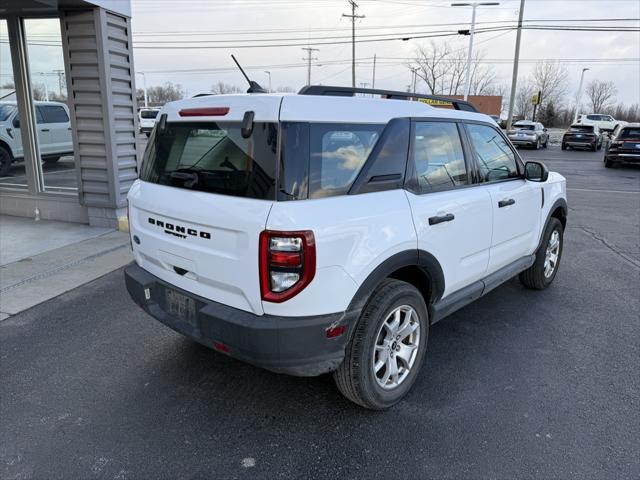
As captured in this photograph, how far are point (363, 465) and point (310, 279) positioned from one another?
1.05 meters

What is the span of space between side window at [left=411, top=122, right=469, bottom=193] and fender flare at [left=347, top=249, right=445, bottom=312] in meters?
0.45

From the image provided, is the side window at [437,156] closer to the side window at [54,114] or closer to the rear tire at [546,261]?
the rear tire at [546,261]

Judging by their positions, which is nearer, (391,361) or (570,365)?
(391,361)

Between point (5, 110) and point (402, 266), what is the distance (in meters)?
8.56

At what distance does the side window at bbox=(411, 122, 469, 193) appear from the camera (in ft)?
10.1

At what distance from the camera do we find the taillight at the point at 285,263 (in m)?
2.31

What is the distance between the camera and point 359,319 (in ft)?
8.91

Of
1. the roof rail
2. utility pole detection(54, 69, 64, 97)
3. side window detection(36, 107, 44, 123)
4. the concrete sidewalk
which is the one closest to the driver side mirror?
the roof rail

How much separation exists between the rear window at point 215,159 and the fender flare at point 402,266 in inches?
Result: 28.4

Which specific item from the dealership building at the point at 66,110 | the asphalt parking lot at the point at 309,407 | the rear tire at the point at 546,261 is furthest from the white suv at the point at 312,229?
the dealership building at the point at 66,110

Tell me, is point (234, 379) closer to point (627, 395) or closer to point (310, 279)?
point (310, 279)

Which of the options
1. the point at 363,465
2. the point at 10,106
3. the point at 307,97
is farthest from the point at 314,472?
the point at 10,106

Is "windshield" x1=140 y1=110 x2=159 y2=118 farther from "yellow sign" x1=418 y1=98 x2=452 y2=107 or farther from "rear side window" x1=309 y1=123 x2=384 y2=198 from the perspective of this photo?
"rear side window" x1=309 y1=123 x2=384 y2=198

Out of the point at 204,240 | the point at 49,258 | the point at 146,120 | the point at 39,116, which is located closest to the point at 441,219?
the point at 204,240
